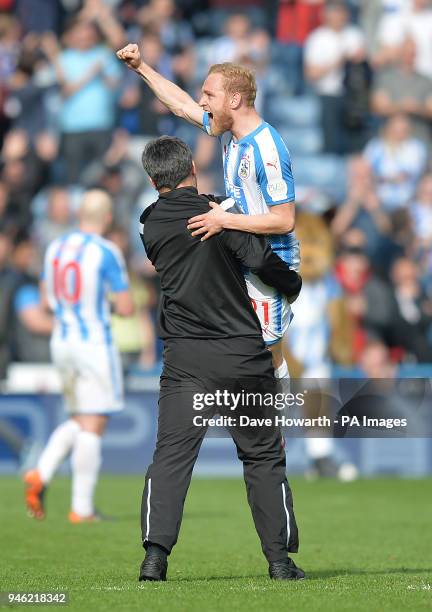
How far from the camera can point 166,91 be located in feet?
25.4

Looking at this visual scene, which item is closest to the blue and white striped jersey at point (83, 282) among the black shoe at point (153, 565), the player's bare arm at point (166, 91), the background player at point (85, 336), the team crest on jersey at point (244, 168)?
the background player at point (85, 336)

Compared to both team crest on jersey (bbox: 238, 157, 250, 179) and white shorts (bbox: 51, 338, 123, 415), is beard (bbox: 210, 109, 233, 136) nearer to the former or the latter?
team crest on jersey (bbox: 238, 157, 250, 179)

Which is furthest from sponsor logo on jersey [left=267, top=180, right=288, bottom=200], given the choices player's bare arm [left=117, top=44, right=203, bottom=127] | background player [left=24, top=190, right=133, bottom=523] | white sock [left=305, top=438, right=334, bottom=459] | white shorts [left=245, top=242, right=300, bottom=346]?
white sock [left=305, top=438, right=334, bottom=459]

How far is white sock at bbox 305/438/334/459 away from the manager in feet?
26.3

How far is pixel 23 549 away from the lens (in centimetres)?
896

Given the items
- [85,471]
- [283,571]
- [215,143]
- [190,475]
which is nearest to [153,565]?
[190,475]

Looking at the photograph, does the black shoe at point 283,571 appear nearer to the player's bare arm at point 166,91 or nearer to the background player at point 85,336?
the player's bare arm at point 166,91

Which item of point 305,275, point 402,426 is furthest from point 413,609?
point 305,275

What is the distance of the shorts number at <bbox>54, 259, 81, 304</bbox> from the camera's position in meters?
11.0

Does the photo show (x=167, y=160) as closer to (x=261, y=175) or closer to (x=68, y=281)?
(x=261, y=175)

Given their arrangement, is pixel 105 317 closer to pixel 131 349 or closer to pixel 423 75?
pixel 131 349

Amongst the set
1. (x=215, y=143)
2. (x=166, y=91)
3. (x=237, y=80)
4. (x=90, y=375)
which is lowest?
(x=90, y=375)

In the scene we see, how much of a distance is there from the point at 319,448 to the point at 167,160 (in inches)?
336

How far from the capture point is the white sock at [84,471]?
11.0 m
